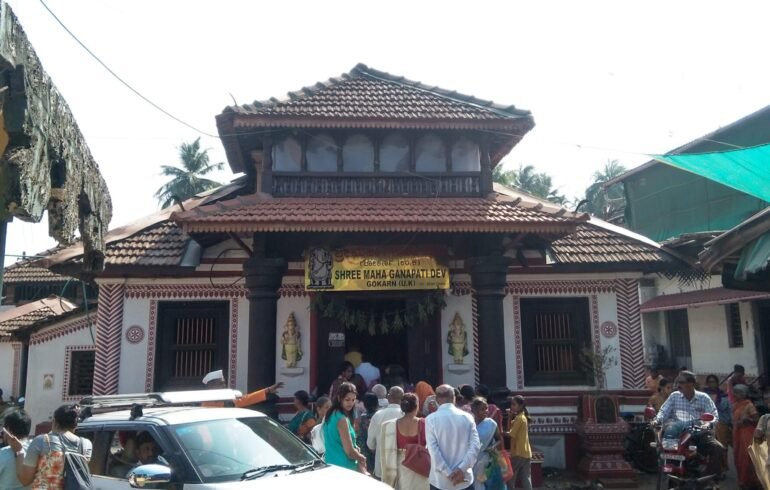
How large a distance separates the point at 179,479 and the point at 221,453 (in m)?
0.43

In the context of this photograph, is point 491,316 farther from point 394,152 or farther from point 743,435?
point 743,435

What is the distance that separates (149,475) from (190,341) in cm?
756

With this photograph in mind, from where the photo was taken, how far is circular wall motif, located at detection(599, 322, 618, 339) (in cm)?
1187

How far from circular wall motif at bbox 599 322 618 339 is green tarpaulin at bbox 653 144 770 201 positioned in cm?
325

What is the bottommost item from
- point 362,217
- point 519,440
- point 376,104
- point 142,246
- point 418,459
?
point 519,440

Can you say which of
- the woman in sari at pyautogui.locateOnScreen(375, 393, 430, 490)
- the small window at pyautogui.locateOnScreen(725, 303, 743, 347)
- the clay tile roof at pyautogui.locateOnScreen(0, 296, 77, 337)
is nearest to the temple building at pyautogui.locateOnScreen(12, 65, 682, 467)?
the woman in sari at pyautogui.locateOnScreen(375, 393, 430, 490)

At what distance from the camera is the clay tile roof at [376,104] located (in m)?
11.1

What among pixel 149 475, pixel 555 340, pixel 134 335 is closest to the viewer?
pixel 149 475

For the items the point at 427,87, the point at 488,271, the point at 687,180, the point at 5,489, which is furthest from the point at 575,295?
the point at 687,180

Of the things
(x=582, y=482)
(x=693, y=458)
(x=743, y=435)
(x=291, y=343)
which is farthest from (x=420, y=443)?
(x=743, y=435)

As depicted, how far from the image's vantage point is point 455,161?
11.8m

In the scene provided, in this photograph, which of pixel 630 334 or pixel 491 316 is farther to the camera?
pixel 630 334

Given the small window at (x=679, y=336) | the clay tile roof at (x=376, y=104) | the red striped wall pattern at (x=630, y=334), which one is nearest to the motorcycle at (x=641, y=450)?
the red striped wall pattern at (x=630, y=334)

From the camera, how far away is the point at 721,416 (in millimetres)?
11250
